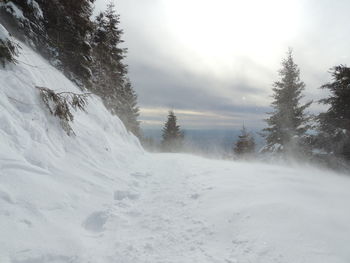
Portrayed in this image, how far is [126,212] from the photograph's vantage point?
3.77 metres

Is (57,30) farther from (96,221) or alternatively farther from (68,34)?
(96,221)

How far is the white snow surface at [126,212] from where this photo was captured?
2393 millimetres

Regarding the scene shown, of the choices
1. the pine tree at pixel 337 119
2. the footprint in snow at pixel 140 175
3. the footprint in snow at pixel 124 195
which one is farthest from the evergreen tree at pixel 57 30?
the pine tree at pixel 337 119

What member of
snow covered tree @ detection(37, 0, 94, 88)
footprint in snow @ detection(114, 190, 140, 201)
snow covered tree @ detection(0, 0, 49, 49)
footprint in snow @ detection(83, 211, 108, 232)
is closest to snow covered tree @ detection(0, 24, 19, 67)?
snow covered tree @ detection(0, 0, 49, 49)

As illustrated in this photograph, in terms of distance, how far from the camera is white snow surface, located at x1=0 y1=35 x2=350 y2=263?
239 cm

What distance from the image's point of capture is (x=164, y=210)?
12.9 ft

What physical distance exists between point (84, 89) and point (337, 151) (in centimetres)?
1759

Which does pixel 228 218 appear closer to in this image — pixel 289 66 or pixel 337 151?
pixel 337 151

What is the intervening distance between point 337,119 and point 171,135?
25.5 m

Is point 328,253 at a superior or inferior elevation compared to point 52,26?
inferior

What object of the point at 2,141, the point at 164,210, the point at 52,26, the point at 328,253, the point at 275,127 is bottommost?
the point at 164,210

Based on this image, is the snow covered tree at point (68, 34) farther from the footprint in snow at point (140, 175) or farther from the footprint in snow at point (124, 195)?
the footprint in snow at point (124, 195)

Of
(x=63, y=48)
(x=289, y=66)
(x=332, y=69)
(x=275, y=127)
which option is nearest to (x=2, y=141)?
(x=63, y=48)

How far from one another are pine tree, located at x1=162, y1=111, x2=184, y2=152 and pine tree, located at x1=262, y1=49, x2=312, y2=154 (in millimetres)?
18277
